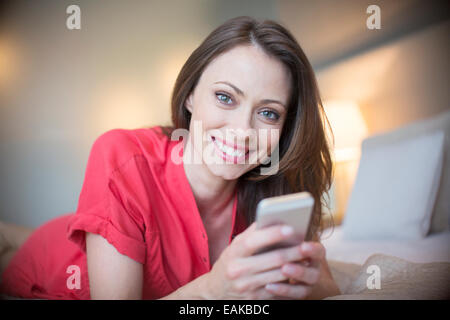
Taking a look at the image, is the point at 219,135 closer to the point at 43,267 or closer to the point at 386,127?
the point at 43,267

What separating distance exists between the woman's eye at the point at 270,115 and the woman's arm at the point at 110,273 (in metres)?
0.35

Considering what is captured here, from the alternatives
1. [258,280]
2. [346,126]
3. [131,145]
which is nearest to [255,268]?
[258,280]

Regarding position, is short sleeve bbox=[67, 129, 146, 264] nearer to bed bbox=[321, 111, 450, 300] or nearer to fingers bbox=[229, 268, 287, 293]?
fingers bbox=[229, 268, 287, 293]

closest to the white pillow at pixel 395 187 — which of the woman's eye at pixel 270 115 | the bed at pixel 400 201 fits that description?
the bed at pixel 400 201

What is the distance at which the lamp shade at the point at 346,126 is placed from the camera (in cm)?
139

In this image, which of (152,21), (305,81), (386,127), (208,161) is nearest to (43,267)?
(208,161)

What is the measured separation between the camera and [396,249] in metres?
1.08

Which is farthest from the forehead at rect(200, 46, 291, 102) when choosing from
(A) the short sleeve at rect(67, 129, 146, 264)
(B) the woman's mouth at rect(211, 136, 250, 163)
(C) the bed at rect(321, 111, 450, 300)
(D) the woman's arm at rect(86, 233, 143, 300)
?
(C) the bed at rect(321, 111, 450, 300)

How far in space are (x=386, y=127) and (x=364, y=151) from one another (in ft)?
0.52

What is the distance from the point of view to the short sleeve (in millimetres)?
625

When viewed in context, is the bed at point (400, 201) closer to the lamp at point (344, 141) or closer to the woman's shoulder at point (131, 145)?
the lamp at point (344, 141)

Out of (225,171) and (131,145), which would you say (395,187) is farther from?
(131,145)

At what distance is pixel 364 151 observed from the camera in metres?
1.39

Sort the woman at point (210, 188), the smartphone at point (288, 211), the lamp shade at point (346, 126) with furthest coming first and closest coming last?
the lamp shade at point (346, 126)
the woman at point (210, 188)
the smartphone at point (288, 211)
